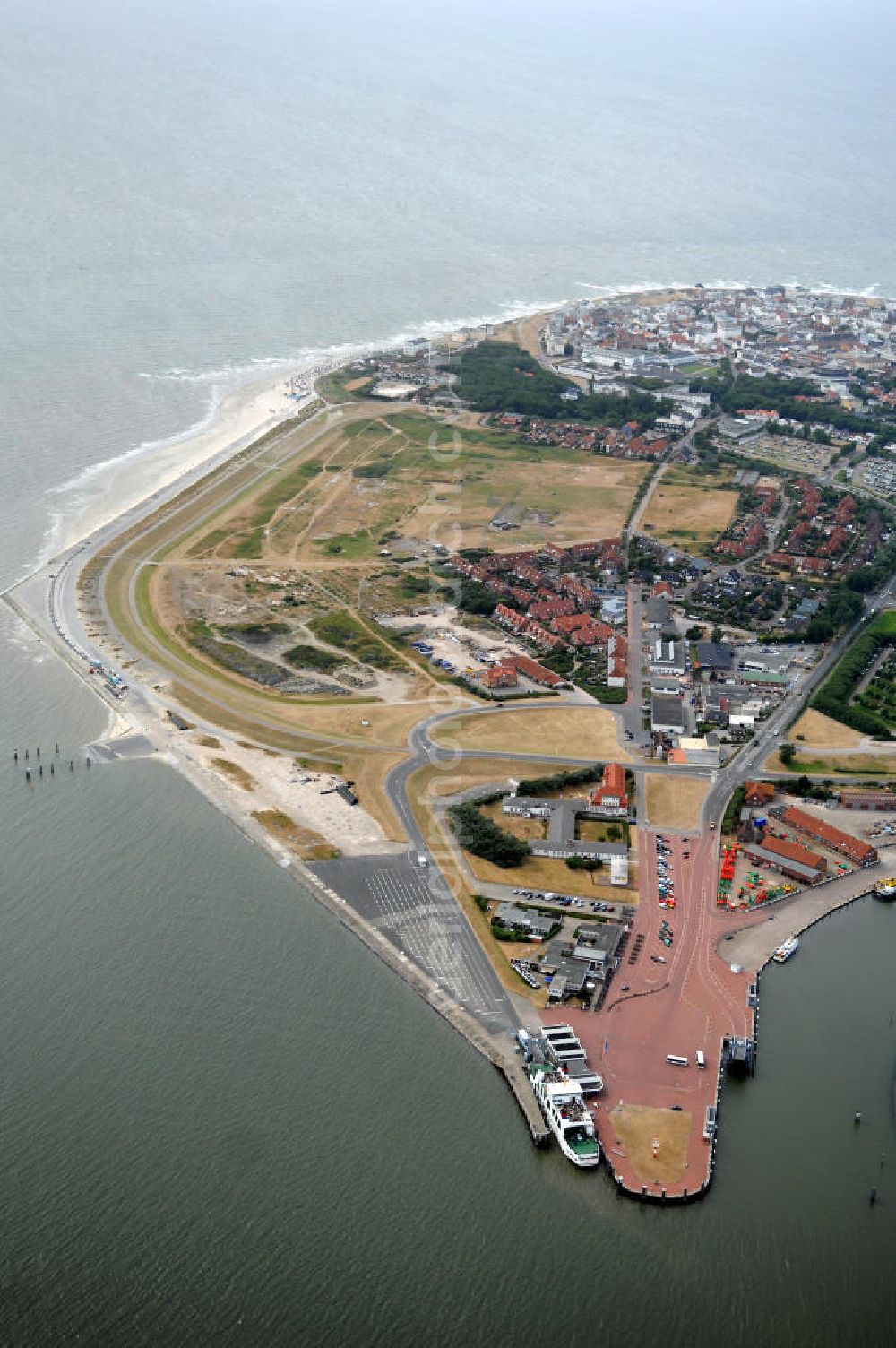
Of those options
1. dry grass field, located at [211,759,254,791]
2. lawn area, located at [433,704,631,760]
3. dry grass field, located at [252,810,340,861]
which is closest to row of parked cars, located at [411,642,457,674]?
lawn area, located at [433,704,631,760]

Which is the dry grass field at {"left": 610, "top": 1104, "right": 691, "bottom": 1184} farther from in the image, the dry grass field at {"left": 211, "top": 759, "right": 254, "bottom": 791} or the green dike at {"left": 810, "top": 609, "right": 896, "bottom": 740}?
the green dike at {"left": 810, "top": 609, "right": 896, "bottom": 740}

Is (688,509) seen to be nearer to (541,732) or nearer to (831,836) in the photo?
(541,732)

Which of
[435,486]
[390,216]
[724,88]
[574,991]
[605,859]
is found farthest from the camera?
[724,88]

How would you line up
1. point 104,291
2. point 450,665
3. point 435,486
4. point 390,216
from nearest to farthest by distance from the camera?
point 450,665 → point 435,486 → point 104,291 → point 390,216

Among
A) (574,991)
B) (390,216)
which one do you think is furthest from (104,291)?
(574,991)

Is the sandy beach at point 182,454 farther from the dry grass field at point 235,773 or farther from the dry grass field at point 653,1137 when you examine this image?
the dry grass field at point 653,1137

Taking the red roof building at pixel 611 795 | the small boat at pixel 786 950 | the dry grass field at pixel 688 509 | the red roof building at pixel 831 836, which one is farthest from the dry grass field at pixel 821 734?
the dry grass field at pixel 688 509

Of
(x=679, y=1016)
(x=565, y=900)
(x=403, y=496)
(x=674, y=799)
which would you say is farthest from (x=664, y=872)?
(x=403, y=496)

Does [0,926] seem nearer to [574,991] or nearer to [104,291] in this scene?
[574,991]

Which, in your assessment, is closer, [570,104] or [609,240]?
[609,240]
